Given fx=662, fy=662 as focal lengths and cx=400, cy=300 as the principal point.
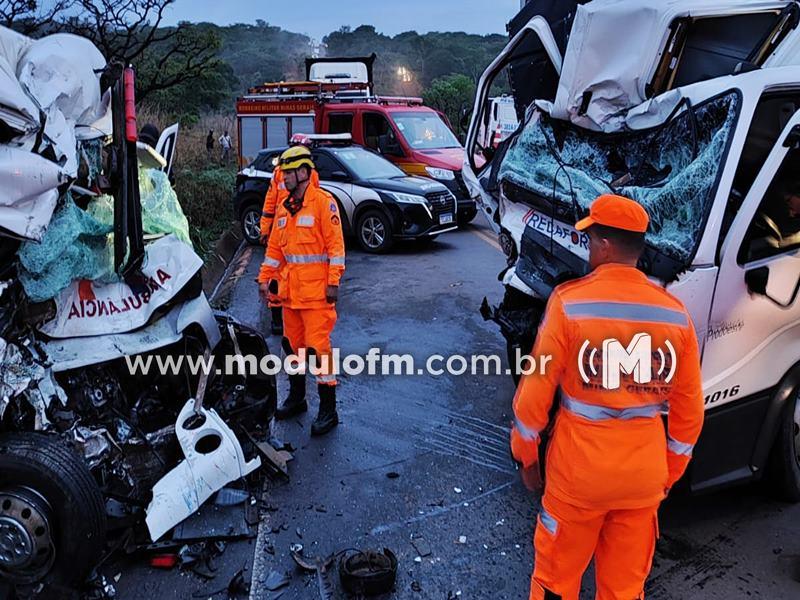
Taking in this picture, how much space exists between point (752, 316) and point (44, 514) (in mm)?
3549

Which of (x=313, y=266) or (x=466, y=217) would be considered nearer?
(x=313, y=266)

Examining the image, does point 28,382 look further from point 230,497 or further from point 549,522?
point 549,522

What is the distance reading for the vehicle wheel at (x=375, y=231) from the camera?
10837mm

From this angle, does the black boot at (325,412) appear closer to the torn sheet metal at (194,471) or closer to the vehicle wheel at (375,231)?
the torn sheet metal at (194,471)

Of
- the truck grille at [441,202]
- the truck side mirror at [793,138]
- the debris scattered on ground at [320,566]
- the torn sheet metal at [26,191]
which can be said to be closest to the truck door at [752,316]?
the truck side mirror at [793,138]

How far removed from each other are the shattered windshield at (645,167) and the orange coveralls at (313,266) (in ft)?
4.29

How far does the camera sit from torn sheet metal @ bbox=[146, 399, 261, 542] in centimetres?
339

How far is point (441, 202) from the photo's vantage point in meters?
11.1

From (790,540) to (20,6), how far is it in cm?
861

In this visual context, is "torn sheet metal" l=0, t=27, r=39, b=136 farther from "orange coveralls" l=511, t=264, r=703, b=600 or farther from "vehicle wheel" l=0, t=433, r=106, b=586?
"orange coveralls" l=511, t=264, r=703, b=600

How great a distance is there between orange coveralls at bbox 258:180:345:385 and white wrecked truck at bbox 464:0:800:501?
1.21 m

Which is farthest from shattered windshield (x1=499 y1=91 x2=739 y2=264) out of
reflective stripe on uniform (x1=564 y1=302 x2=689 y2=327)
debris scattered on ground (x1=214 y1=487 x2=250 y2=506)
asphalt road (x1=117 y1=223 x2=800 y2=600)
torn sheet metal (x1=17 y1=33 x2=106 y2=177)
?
torn sheet metal (x1=17 y1=33 x2=106 y2=177)

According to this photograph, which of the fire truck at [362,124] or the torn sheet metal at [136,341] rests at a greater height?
the fire truck at [362,124]

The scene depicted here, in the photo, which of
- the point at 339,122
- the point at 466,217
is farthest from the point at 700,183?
the point at 339,122
